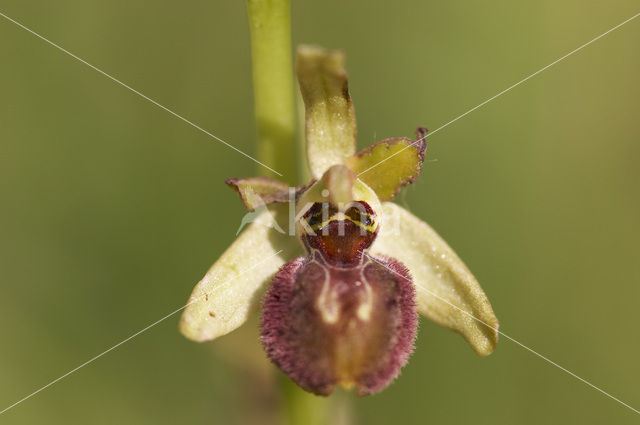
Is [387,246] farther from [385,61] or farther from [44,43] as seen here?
[44,43]

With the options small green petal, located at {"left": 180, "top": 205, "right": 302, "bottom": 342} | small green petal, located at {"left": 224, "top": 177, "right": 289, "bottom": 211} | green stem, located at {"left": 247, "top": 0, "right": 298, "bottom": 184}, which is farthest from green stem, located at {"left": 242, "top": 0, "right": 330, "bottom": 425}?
small green petal, located at {"left": 180, "top": 205, "right": 302, "bottom": 342}

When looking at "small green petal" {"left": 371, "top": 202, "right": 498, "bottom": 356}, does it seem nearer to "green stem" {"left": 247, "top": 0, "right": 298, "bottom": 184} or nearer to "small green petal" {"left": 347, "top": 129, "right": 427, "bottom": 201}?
"small green petal" {"left": 347, "top": 129, "right": 427, "bottom": 201}

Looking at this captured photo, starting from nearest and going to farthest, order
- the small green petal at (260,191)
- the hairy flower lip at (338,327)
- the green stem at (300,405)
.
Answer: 1. the hairy flower lip at (338,327)
2. the small green petal at (260,191)
3. the green stem at (300,405)

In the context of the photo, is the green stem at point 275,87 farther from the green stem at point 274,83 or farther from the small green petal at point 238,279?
the small green petal at point 238,279

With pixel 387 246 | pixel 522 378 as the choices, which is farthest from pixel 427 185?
pixel 387 246

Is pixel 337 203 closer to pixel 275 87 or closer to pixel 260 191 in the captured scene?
pixel 260 191

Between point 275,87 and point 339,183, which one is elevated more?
point 275,87

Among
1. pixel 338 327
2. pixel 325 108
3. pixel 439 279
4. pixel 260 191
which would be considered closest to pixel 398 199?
pixel 439 279

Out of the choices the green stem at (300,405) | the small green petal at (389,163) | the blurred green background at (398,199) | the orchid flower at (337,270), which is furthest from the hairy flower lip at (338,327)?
the blurred green background at (398,199)
